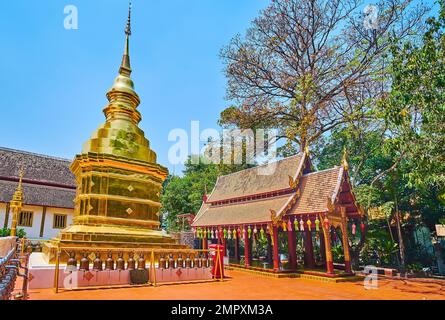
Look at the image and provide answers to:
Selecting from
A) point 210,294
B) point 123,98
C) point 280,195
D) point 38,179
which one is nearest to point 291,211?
point 280,195

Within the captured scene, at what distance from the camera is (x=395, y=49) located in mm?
10844

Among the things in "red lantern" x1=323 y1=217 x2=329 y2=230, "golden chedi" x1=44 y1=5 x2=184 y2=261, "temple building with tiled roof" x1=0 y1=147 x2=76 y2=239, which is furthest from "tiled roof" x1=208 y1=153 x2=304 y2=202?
"temple building with tiled roof" x1=0 y1=147 x2=76 y2=239

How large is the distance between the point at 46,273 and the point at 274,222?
9.89 meters

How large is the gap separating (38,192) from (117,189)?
71.1ft

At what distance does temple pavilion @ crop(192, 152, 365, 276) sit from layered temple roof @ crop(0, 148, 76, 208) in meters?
15.1

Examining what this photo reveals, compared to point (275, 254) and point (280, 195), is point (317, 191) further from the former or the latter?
point (275, 254)

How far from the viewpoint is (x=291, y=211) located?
595 inches

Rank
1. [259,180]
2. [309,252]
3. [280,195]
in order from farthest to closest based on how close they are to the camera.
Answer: [259,180] < [309,252] < [280,195]

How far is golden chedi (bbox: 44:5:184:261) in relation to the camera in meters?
9.56

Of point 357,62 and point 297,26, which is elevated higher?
point 297,26

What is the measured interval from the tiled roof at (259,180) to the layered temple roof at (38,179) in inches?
613

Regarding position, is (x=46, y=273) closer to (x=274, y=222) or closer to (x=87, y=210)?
(x=87, y=210)
